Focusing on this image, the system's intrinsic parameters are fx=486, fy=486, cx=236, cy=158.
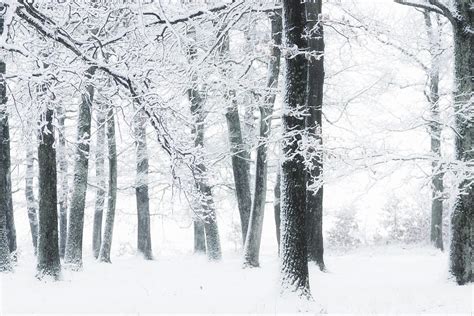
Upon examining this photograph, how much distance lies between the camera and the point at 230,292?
985cm

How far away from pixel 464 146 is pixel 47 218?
9106mm

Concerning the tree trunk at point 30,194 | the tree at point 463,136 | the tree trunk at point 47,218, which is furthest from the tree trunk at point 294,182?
the tree trunk at point 30,194

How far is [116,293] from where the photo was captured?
32.4ft

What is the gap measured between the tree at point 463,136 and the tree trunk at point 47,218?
867cm

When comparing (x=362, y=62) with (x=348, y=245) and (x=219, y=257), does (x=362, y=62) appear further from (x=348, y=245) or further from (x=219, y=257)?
(x=348, y=245)

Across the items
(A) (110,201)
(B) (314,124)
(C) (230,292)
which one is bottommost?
(C) (230,292)

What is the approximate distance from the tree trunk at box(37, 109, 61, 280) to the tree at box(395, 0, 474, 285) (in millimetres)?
8666

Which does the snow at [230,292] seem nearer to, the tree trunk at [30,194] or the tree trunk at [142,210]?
the tree trunk at [142,210]

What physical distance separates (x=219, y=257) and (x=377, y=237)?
12400 mm

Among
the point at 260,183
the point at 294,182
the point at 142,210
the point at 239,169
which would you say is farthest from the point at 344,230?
the point at 294,182

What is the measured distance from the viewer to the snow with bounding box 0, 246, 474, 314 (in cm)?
810

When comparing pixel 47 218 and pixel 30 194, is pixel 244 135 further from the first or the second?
pixel 30 194

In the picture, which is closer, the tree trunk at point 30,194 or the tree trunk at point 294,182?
the tree trunk at point 294,182

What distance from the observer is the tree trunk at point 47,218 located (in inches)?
436
